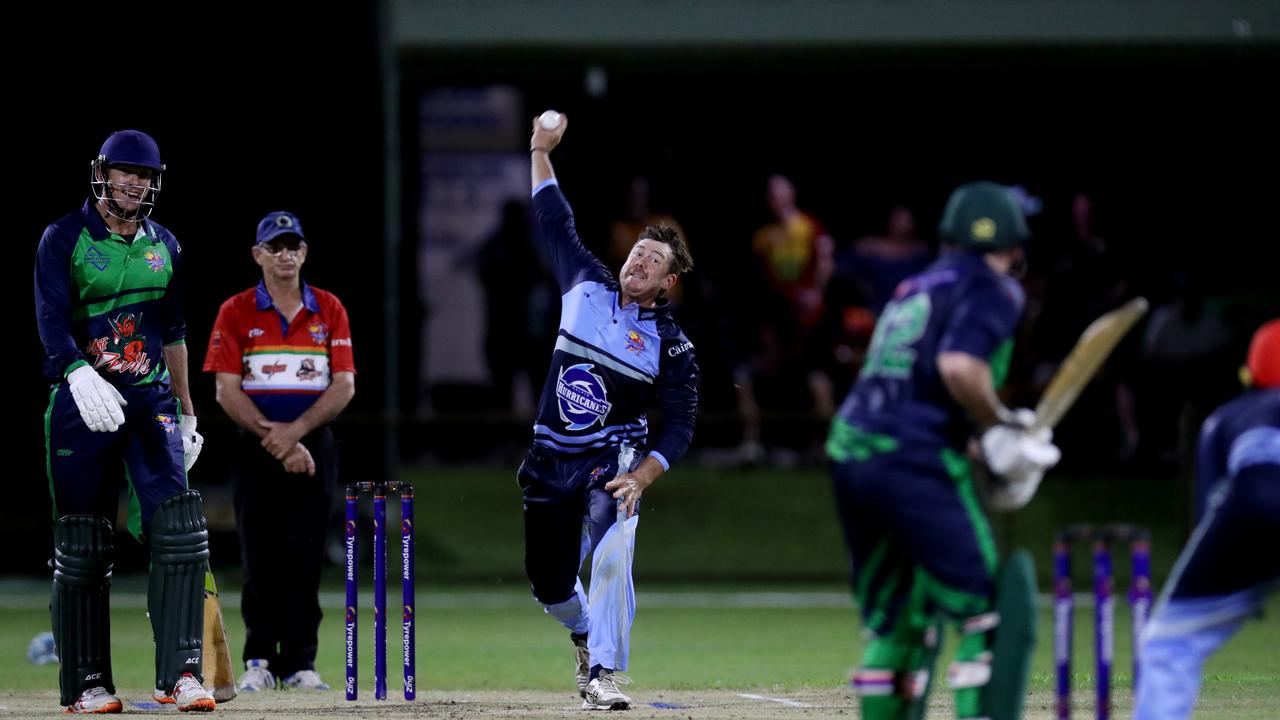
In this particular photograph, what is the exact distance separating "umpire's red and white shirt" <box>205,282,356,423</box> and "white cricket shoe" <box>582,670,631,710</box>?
2.25 metres

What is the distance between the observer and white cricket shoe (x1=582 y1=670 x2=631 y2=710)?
25.5 ft

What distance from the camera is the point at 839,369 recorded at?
17.5 meters

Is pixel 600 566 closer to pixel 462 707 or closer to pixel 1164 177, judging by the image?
pixel 462 707

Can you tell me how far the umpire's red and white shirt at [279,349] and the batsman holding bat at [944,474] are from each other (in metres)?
3.93

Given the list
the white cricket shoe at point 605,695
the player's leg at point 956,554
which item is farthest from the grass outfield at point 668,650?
the player's leg at point 956,554

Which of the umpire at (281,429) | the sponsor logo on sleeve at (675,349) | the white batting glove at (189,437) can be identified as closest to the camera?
the white batting glove at (189,437)

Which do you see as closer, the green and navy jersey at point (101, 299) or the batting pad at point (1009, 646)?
the batting pad at point (1009, 646)

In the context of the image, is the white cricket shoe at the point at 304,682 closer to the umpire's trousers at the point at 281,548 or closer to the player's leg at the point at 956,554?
the umpire's trousers at the point at 281,548

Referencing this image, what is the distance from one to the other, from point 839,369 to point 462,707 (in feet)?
32.5

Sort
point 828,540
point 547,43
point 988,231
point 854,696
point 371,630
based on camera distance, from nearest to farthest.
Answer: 1. point 988,231
2. point 854,696
3. point 371,630
4. point 828,540
5. point 547,43

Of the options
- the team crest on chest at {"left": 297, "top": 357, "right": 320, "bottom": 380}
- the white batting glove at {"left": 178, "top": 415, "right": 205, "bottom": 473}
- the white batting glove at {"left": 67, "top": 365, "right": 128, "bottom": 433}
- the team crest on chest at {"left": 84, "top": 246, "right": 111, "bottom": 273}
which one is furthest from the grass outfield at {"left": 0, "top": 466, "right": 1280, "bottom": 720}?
the team crest on chest at {"left": 84, "top": 246, "right": 111, "bottom": 273}

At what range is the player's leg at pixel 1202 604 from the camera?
5.66 meters

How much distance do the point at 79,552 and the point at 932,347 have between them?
3.63m

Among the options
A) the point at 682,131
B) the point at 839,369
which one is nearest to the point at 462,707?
the point at 839,369
